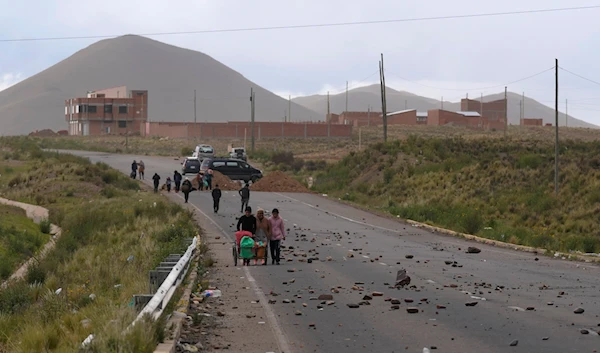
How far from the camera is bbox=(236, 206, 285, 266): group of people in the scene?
22.3 metres

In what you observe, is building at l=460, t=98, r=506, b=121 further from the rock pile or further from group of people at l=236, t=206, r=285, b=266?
group of people at l=236, t=206, r=285, b=266

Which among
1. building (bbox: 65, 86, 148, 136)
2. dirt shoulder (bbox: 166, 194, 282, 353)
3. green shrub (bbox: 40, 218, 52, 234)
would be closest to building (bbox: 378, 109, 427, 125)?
building (bbox: 65, 86, 148, 136)

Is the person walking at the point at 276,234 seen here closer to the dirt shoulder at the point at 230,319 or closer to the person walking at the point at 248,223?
the person walking at the point at 248,223

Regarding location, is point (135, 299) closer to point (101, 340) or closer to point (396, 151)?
point (101, 340)

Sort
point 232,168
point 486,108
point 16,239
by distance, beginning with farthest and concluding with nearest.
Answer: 1. point 486,108
2. point 232,168
3. point 16,239

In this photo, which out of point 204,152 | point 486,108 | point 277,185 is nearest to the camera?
point 277,185

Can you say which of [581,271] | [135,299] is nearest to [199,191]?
[581,271]

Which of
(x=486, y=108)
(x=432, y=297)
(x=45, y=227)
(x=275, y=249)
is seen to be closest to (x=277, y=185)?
(x=45, y=227)

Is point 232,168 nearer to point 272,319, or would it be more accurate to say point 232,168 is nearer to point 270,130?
point 272,319

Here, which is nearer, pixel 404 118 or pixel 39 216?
pixel 39 216

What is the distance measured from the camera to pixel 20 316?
1764 centimetres

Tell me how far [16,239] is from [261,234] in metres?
18.0

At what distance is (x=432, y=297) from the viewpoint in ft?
52.2

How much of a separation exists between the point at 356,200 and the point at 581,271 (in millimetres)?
33384
